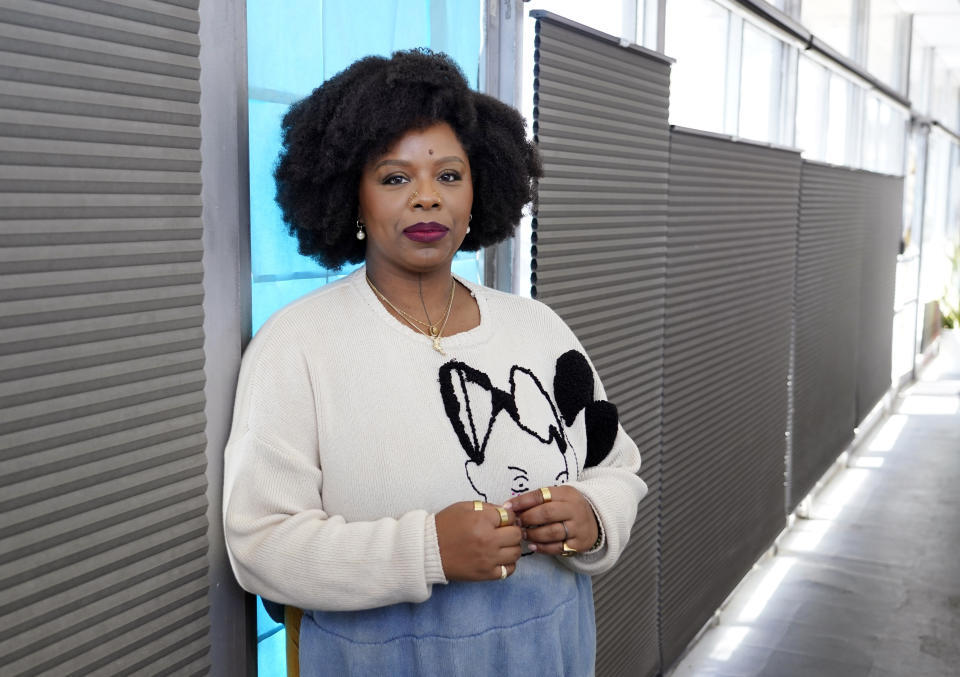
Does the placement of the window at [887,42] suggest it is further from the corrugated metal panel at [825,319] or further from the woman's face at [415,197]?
the woman's face at [415,197]

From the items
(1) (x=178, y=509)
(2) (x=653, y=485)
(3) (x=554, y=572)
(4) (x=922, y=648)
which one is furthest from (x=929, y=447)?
(1) (x=178, y=509)

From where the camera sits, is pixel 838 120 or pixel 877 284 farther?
pixel 877 284

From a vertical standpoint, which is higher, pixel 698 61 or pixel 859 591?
pixel 698 61

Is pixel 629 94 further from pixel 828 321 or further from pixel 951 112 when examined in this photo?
pixel 951 112

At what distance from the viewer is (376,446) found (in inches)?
53.6

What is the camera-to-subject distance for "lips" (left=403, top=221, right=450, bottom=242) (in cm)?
141

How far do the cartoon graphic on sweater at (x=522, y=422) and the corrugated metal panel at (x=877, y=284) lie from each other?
4850 millimetres

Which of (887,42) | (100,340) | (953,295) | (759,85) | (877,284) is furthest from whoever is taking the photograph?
(953,295)

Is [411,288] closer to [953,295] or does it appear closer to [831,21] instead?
[831,21]

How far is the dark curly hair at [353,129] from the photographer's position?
138 centimetres

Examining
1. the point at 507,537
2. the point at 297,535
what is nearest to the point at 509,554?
the point at 507,537

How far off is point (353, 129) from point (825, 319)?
4155 mm

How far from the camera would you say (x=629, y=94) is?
102 inches

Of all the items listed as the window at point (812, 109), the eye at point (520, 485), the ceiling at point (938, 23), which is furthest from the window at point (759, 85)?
the ceiling at point (938, 23)
